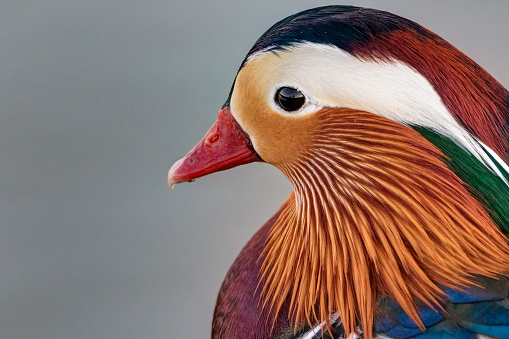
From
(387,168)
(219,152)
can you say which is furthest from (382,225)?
(219,152)

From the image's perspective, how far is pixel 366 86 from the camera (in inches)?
18.4

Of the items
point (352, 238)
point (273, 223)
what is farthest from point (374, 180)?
point (273, 223)

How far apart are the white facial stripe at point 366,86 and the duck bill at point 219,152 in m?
0.08

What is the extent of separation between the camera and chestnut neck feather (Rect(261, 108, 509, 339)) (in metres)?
0.47

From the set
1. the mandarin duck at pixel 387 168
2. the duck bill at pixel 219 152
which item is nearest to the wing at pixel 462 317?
the mandarin duck at pixel 387 168

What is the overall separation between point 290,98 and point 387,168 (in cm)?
11

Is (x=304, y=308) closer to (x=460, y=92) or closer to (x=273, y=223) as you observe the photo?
(x=273, y=223)

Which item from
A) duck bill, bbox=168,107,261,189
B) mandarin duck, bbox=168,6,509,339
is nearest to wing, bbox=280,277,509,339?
mandarin duck, bbox=168,6,509,339

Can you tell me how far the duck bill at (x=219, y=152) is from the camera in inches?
21.6

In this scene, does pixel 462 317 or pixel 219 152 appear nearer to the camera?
pixel 462 317

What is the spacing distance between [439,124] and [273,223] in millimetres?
227

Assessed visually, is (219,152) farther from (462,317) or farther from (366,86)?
(462,317)

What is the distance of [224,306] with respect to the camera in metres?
0.58

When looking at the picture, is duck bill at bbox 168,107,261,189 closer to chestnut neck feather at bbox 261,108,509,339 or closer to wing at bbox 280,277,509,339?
chestnut neck feather at bbox 261,108,509,339
